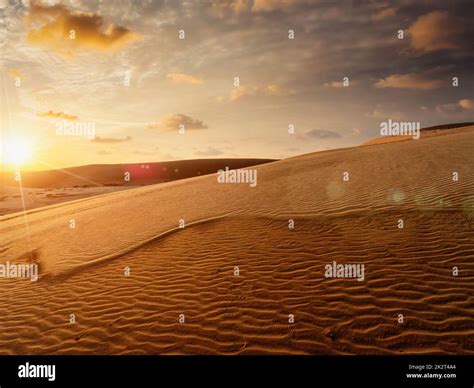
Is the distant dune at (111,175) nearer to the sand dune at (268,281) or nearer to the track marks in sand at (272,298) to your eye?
the sand dune at (268,281)

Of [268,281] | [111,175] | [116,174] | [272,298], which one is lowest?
[272,298]

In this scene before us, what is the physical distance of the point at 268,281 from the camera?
7.31 metres

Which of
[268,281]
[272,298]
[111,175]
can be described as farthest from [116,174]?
[272,298]

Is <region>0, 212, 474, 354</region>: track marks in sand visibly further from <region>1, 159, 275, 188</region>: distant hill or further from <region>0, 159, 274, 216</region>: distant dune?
<region>1, 159, 275, 188</region>: distant hill

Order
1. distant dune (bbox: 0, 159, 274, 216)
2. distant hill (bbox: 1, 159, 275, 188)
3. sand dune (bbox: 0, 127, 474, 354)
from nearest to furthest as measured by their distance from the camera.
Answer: sand dune (bbox: 0, 127, 474, 354) < distant dune (bbox: 0, 159, 274, 216) < distant hill (bbox: 1, 159, 275, 188)

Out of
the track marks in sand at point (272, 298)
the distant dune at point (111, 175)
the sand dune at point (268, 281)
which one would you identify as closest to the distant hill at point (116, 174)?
the distant dune at point (111, 175)

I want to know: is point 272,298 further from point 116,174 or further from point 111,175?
point 116,174

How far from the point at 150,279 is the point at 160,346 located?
9.68ft

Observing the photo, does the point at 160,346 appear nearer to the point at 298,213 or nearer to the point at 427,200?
the point at 298,213

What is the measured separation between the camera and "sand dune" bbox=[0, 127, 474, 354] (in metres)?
5.48

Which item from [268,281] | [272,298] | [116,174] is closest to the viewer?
[272,298]

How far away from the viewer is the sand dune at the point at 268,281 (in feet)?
18.0

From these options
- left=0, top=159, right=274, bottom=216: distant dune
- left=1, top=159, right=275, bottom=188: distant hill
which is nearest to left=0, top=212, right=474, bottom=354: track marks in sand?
left=0, top=159, right=274, bottom=216: distant dune

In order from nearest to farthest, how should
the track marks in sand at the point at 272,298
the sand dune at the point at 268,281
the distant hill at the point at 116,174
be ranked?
1. the track marks in sand at the point at 272,298
2. the sand dune at the point at 268,281
3. the distant hill at the point at 116,174
